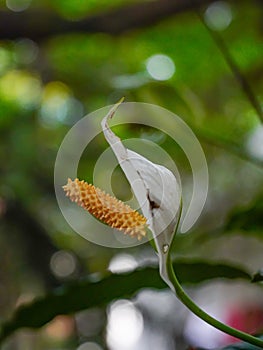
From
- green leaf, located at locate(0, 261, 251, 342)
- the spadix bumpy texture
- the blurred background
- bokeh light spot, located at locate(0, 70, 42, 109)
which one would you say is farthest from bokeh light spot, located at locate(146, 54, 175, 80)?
the spadix bumpy texture

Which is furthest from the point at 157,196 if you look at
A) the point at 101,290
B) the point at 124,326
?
the point at 124,326

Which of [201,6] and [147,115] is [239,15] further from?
[147,115]

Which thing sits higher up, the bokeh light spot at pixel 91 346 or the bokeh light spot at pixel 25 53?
the bokeh light spot at pixel 25 53

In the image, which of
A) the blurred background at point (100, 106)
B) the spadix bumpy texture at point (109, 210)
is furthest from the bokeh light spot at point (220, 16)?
the spadix bumpy texture at point (109, 210)

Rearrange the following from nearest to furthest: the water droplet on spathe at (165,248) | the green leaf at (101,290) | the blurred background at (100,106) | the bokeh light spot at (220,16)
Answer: the water droplet on spathe at (165,248)
the green leaf at (101,290)
the blurred background at (100,106)
the bokeh light spot at (220,16)

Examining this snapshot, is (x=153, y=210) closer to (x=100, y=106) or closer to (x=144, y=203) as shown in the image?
(x=144, y=203)

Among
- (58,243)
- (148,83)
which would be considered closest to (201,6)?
(148,83)

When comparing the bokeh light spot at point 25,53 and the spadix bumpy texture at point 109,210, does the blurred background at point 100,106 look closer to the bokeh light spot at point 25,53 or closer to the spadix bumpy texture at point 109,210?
the bokeh light spot at point 25,53

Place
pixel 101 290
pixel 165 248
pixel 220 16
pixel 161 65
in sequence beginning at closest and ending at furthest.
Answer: pixel 165 248
pixel 101 290
pixel 161 65
pixel 220 16
